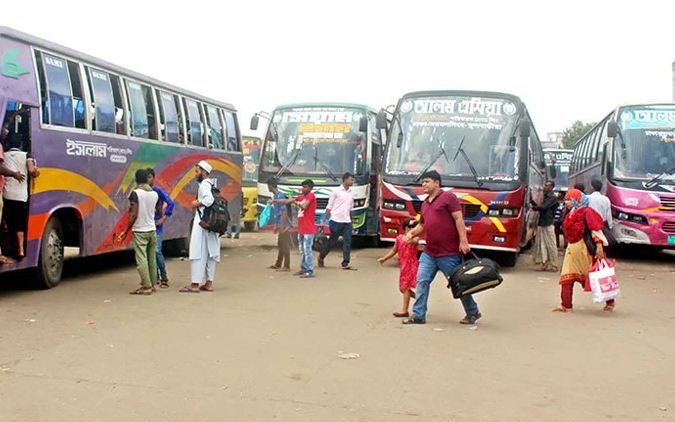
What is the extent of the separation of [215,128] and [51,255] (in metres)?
6.86

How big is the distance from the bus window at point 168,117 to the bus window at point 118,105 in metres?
1.50

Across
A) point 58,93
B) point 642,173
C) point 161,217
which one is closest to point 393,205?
point 161,217

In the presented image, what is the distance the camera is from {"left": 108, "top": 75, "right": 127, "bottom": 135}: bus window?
38.5ft

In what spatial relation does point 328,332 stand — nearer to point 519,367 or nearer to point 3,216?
point 519,367

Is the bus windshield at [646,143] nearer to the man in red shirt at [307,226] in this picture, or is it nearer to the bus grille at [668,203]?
the bus grille at [668,203]

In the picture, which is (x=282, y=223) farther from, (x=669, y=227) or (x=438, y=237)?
(x=669, y=227)

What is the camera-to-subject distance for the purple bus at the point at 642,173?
1512cm

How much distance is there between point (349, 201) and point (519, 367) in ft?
25.6

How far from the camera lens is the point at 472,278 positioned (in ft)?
25.5

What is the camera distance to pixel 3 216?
30.7 ft

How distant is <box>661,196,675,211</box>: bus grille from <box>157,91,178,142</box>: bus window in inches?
373

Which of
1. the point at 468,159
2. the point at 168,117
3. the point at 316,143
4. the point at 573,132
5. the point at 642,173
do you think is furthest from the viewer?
the point at 573,132

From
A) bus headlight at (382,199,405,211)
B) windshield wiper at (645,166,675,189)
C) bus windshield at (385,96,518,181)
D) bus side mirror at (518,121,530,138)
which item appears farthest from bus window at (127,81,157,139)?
windshield wiper at (645,166,675,189)

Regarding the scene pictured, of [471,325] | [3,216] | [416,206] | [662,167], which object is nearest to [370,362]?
[471,325]
